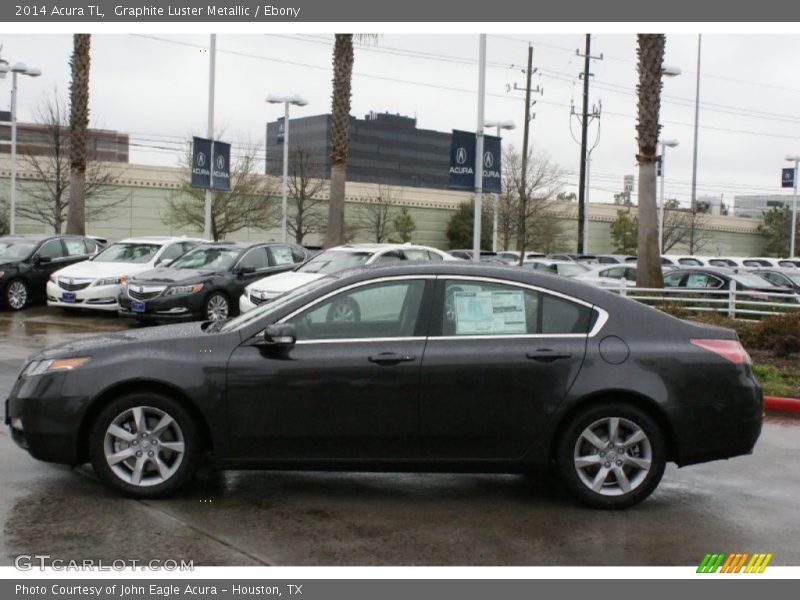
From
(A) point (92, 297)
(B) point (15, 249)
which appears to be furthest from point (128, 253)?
(B) point (15, 249)

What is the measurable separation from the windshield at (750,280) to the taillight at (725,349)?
17.7 m

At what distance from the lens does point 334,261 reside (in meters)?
17.1

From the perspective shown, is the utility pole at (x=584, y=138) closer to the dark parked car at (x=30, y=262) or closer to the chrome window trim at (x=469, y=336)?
the dark parked car at (x=30, y=262)

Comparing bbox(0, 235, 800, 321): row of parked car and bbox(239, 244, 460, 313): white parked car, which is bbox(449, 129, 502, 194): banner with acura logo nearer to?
bbox(0, 235, 800, 321): row of parked car

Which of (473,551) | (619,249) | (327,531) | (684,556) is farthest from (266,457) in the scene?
(619,249)

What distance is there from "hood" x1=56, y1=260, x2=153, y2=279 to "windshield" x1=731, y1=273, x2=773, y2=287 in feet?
45.2

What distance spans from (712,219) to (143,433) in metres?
71.8

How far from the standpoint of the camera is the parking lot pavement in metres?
5.36

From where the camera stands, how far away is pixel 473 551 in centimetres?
543

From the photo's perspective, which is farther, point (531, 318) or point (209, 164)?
point (209, 164)

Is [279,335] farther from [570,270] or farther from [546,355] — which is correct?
[570,270]

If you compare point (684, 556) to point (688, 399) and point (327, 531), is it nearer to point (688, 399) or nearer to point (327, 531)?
point (688, 399)

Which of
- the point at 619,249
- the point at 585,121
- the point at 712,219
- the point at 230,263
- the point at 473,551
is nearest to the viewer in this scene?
the point at 473,551

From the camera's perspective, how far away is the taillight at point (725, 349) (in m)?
6.44
